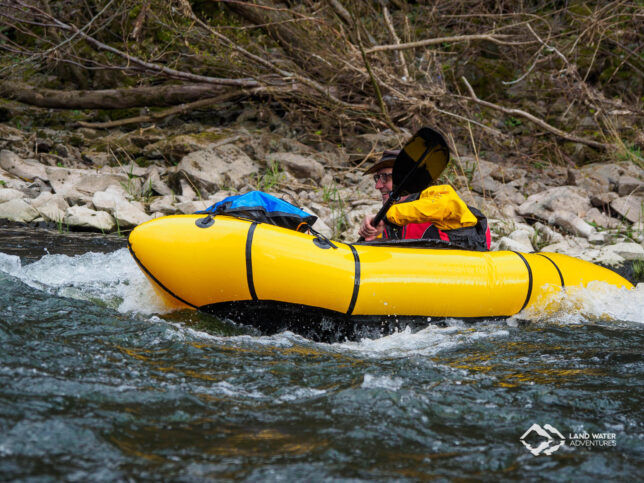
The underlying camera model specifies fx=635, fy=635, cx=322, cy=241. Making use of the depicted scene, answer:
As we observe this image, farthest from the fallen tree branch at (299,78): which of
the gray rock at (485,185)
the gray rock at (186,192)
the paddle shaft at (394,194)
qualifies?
the paddle shaft at (394,194)

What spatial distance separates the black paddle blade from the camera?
4156 millimetres

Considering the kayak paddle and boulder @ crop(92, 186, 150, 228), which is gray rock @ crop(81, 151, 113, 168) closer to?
boulder @ crop(92, 186, 150, 228)

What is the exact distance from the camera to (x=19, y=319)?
9.71ft

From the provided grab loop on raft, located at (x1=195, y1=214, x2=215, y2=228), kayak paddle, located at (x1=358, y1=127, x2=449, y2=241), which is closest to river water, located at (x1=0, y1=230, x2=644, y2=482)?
grab loop on raft, located at (x1=195, y1=214, x2=215, y2=228)

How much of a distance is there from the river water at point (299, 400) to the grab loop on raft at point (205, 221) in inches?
21.2

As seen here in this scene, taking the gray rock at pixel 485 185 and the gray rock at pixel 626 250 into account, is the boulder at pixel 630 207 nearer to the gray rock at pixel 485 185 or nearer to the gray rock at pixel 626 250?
the gray rock at pixel 626 250

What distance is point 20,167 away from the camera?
7.21 m

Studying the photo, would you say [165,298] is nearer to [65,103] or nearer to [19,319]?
[19,319]

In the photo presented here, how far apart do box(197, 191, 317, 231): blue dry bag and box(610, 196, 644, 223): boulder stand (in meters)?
4.10

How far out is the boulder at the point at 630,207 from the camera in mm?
6452

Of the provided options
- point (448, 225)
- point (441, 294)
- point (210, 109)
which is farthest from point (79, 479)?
point (210, 109)

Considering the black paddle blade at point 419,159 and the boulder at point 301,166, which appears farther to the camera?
the boulder at point 301,166

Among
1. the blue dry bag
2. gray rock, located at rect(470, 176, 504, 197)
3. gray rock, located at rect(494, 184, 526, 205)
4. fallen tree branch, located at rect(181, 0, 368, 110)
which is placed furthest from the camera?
fallen tree branch, located at rect(181, 0, 368, 110)

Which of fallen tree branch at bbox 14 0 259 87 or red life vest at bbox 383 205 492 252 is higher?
fallen tree branch at bbox 14 0 259 87
